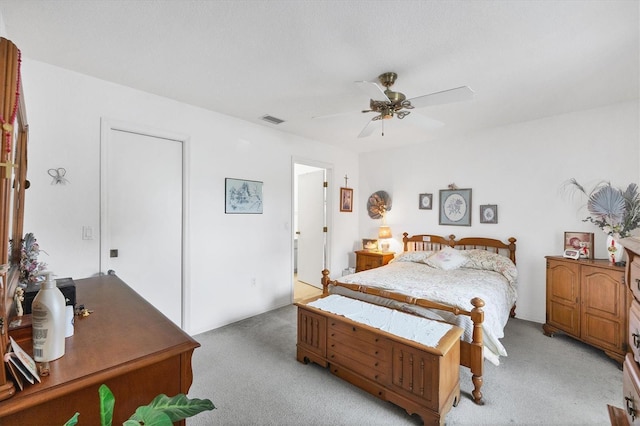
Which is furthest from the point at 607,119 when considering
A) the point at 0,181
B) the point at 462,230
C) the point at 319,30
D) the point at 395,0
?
the point at 0,181

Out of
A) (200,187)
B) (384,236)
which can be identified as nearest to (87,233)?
(200,187)

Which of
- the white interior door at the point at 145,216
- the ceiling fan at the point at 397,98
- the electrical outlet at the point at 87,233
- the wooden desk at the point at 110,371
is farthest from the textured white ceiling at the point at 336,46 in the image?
the wooden desk at the point at 110,371

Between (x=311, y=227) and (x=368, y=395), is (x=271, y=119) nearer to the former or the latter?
(x=311, y=227)

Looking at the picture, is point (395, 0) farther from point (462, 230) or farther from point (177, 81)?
point (462, 230)

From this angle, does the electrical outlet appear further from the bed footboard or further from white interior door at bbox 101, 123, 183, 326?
the bed footboard

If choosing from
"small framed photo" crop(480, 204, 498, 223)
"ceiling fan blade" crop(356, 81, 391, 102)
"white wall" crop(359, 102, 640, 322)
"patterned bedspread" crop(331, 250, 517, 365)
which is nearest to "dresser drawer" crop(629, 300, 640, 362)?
"patterned bedspread" crop(331, 250, 517, 365)

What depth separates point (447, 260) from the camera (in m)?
3.71

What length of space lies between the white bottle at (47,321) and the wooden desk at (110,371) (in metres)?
0.05

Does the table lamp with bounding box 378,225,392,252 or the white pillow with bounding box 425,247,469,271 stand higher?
the table lamp with bounding box 378,225,392,252

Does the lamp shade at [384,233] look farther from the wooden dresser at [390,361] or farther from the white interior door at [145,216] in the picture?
the white interior door at [145,216]

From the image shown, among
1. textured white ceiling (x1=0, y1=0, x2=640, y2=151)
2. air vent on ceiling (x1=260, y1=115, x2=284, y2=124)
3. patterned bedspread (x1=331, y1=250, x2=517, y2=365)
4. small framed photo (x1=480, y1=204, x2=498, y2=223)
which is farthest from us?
small framed photo (x1=480, y1=204, x2=498, y2=223)

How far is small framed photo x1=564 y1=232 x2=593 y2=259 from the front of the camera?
3211mm

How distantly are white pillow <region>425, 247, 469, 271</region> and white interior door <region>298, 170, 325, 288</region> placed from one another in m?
1.88

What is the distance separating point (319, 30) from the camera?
1871 mm
